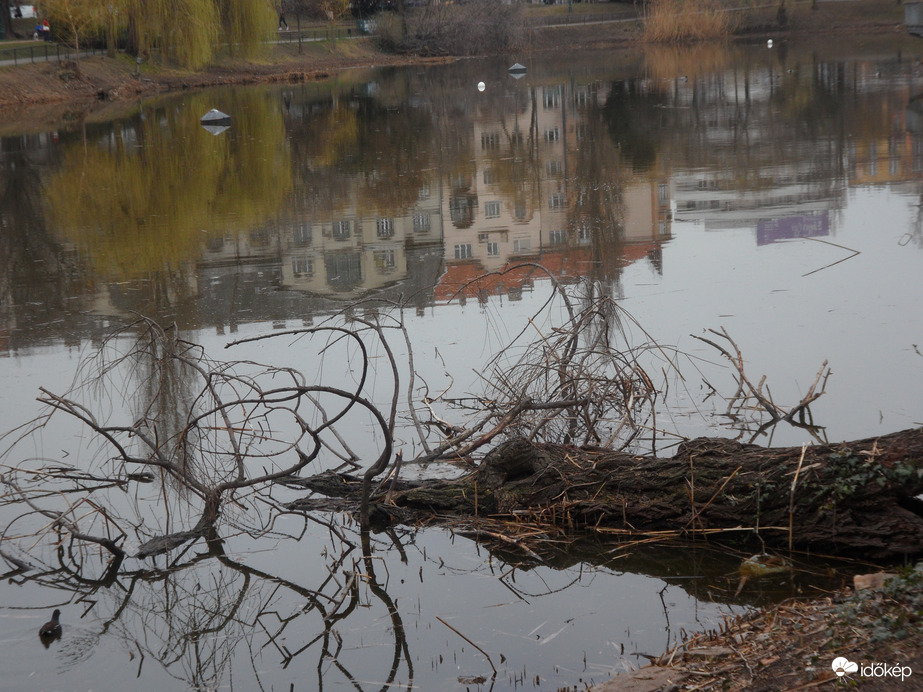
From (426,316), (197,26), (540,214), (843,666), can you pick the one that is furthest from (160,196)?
(197,26)

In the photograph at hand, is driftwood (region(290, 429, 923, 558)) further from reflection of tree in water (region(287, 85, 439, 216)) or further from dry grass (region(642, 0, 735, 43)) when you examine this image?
dry grass (region(642, 0, 735, 43))

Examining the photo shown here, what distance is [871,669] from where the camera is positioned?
12.9ft

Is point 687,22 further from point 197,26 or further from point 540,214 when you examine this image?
point 540,214

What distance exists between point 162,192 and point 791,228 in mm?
12459

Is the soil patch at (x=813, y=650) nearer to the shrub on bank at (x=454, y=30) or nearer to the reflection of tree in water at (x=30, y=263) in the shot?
the reflection of tree in water at (x=30, y=263)

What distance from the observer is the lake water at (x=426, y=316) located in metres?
5.75

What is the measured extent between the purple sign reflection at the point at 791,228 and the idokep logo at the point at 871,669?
34.3 feet

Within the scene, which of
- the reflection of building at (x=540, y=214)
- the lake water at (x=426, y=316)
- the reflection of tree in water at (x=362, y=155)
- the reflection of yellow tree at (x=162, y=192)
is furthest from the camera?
the reflection of tree in water at (x=362, y=155)

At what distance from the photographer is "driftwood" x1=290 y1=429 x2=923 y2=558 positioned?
5648 mm

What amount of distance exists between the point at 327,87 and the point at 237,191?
31.5m

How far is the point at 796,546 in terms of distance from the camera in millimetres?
6055

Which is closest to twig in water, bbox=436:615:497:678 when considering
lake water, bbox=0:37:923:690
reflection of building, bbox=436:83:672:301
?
lake water, bbox=0:37:923:690

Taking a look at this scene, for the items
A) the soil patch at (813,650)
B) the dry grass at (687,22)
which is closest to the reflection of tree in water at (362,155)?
the soil patch at (813,650)

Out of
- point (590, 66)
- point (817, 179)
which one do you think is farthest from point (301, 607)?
point (590, 66)
